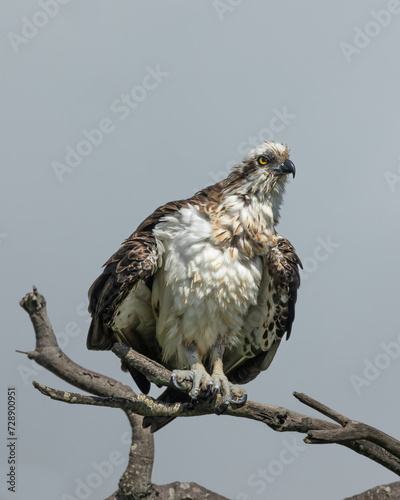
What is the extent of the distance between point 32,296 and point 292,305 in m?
3.13

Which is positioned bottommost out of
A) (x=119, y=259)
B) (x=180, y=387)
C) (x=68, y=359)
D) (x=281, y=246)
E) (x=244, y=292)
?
(x=68, y=359)

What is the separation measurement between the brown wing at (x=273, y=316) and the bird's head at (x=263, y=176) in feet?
1.77

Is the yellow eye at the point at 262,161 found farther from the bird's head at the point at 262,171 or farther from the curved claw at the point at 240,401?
the curved claw at the point at 240,401

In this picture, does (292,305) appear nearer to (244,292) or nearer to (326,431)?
(244,292)

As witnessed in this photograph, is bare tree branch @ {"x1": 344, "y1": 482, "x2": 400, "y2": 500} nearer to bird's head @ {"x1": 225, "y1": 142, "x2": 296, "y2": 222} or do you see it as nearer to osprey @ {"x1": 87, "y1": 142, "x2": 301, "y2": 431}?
osprey @ {"x1": 87, "y1": 142, "x2": 301, "y2": 431}

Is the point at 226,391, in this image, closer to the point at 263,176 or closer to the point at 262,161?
the point at 263,176

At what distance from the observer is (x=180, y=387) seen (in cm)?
662

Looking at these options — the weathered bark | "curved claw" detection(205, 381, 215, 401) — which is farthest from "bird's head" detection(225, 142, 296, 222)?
A: the weathered bark

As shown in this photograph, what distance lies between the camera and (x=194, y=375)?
697cm

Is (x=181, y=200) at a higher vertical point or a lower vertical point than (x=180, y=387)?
higher

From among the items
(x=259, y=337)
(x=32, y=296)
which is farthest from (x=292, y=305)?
(x=32, y=296)

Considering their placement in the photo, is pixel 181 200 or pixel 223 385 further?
pixel 181 200

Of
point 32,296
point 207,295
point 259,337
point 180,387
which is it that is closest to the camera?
point 32,296

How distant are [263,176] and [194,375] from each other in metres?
2.36
